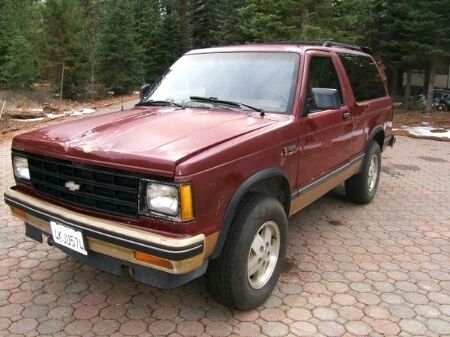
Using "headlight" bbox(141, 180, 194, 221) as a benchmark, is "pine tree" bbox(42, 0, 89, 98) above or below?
above

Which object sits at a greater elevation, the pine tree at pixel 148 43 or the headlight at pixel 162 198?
the pine tree at pixel 148 43

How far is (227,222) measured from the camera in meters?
2.95

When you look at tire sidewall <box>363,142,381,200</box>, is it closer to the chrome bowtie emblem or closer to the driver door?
the driver door

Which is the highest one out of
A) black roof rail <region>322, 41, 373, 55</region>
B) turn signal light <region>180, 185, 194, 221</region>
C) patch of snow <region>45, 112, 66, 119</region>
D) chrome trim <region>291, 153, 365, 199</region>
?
black roof rail <region>322, 41, 373, 55</region>

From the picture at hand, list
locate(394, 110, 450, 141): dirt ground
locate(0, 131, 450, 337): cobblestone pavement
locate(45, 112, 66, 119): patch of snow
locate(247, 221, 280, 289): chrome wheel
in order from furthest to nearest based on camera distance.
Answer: locate(45, 112, 66, 119): patch of snow
locate(394, 110, 450, 141): dirt ground
locate(247, 221, 280, 289): chrome wheel
locate(0, 131, 450, 337): cobblestone pavement

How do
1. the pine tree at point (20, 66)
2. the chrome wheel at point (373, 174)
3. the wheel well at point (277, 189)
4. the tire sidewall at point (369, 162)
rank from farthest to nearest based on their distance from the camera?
the pine tree at point (20, 66), the chrome wheel at point (373, 174), the tire sidewall at point (369, 162), the wheel well at point (277, 189)

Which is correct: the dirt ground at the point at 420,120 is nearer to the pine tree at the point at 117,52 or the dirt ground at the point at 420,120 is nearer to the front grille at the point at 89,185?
the front grille at the point at 89,185

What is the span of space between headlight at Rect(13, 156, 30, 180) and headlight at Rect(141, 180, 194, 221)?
1.27 metres

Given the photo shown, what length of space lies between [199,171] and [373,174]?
4.14 m

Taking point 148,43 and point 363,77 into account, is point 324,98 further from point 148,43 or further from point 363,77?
point 148,43

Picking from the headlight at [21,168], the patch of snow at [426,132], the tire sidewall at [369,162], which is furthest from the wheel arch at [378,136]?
the patch of snow at [426,132]

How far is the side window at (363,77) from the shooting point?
522 centimetres

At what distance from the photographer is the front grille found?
2.81m

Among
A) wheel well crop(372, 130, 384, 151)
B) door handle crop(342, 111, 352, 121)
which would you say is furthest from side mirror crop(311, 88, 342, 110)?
wheel well crop(372, 130, 384, 151)
